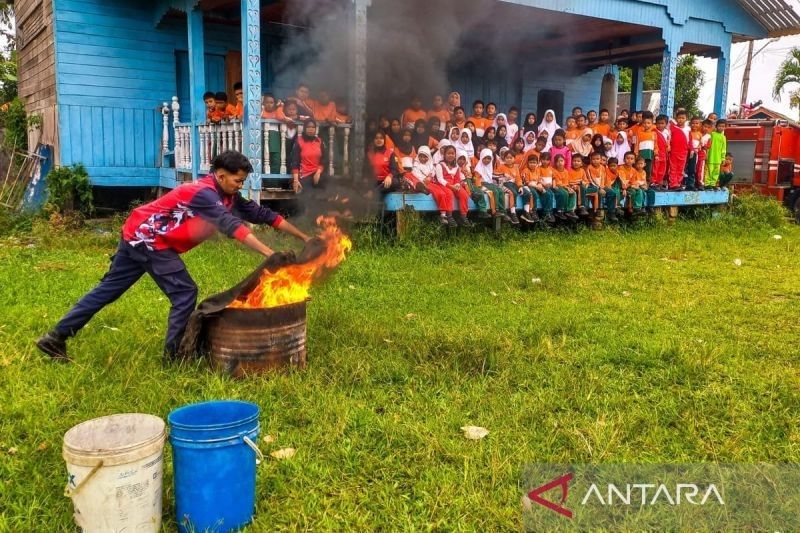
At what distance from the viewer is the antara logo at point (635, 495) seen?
2693mm

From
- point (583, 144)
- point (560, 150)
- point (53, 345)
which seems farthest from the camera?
point (583, 144)

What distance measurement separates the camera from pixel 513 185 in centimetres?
991

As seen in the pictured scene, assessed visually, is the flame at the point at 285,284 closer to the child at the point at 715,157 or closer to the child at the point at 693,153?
the child at the point at 693,153

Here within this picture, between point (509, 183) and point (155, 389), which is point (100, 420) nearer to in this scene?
point (155, 389)

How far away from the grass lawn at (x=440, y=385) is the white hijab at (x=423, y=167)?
8.91 ft

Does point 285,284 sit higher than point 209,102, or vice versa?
point 209,102

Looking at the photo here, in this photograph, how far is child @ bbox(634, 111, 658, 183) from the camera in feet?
36.5

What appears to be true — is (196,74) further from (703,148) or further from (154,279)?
(703,148)

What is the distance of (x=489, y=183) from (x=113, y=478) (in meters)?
8.17

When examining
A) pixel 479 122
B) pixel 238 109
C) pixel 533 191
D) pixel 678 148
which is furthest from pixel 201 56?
pixel 678 148

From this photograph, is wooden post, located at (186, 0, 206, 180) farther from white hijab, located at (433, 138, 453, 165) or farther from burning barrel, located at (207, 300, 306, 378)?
burning barrel, located at (207, 300, 306, 378)

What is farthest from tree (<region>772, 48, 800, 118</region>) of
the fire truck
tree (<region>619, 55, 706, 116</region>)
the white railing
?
the white railing

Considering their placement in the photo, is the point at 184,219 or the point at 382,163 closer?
the point at 184,219

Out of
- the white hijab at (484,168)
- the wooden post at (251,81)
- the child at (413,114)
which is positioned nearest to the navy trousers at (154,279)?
the wooden post at (251,81)
